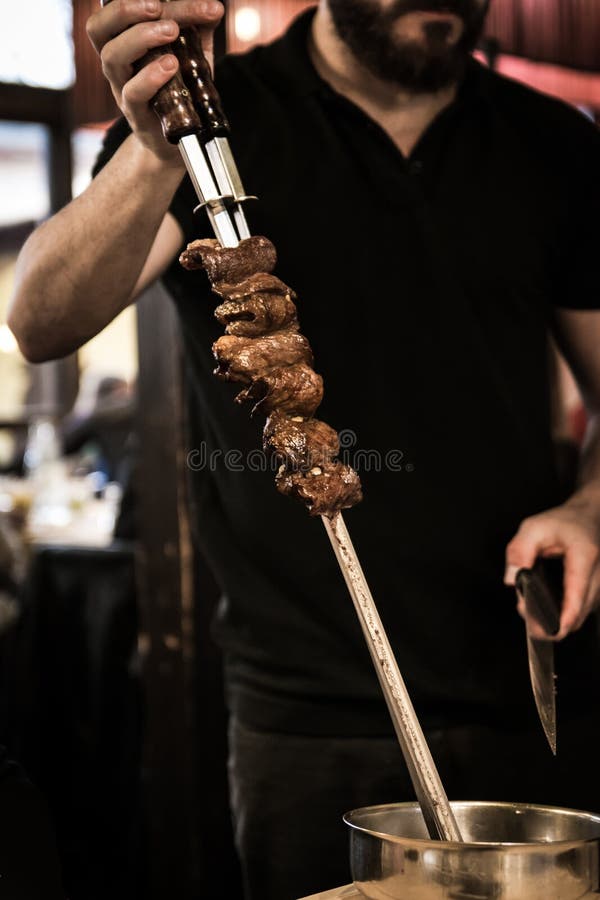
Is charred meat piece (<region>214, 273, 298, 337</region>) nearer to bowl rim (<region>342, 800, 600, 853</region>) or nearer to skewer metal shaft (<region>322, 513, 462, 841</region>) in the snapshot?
skewer metal shaft (<region>322, 513, 462, 841</region>)

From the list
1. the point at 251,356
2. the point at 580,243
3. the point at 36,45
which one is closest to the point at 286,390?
the point at 251,356

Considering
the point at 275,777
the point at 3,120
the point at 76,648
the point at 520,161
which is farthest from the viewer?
the point at 3,120

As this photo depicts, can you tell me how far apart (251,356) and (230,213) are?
14 centimetres

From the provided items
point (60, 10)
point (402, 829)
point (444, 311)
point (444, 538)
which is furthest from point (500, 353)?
point (60, 10)

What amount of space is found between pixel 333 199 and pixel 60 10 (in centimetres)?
486

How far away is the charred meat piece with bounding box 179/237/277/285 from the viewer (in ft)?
2.81

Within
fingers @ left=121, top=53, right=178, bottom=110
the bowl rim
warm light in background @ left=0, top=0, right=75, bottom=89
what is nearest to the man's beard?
fingers @ left=121, top=53, right=178, bottom=110

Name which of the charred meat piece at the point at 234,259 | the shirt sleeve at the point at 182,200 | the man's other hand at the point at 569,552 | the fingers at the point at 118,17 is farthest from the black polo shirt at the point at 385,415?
the charred meat piece at the point at 234,259

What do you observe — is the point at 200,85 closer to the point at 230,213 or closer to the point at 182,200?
the point at 230,213

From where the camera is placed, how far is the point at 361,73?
1451 mm

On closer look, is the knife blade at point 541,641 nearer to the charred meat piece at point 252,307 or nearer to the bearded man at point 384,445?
the bearded man at point 384,445

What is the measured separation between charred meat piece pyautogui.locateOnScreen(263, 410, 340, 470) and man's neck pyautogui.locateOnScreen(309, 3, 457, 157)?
0.70 m

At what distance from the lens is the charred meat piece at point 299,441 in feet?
2.82

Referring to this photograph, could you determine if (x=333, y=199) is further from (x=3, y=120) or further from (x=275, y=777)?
(x=3, y=120)
